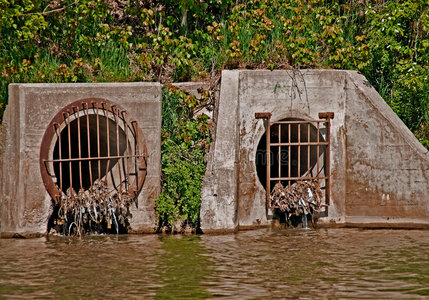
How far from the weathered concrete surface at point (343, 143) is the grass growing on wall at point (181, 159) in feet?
1.94

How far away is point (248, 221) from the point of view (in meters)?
10.2

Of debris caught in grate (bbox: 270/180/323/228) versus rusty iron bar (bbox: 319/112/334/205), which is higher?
rusty iron bar (bbox: 319/112/334/205)

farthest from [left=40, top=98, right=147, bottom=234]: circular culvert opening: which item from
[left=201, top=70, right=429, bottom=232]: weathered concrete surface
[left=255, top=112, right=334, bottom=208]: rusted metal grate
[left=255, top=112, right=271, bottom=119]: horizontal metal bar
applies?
[left=255, top=112, right=334, bottom=208]: rusted metal grate

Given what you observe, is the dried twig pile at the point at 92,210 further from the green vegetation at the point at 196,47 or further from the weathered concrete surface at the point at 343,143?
the weathered concrete surface at the point at 343,143

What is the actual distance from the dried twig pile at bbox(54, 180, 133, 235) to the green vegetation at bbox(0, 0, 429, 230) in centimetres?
119

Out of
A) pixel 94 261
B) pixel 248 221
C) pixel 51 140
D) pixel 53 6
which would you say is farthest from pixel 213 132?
pixel 53 6

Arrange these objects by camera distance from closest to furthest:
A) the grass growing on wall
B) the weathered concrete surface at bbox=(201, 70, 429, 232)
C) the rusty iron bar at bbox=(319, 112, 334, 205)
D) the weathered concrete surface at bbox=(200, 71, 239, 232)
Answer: the weathered concrete surface at bbox=(200, 71, 239, 232) → the grass growing on wall → the weathered concrete surface at bbox=(201, 70, 429, 232) → the rusty iron bar at bbox=(319, 112, 334, 205)

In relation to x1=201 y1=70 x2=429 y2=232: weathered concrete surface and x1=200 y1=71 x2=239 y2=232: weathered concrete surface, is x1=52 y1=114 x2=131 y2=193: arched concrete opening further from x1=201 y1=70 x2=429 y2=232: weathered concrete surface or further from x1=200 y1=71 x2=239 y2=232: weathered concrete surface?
x1=201 y1=70 x2=429 y2=232: weathered concrete surface

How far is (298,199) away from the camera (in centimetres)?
1020

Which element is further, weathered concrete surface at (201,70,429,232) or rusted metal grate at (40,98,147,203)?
weathered concrete surface at (201,70,429,232)

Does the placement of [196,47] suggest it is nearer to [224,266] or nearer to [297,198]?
[297,198]

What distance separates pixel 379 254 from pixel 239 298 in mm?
2608

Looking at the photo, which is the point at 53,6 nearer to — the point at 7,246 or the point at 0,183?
the point at 0,183

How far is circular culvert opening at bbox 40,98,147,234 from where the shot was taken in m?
9.57
